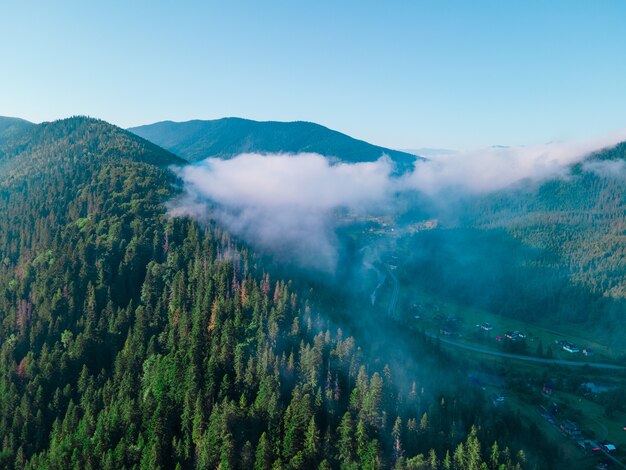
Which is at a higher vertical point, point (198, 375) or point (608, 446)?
point (198, 375)

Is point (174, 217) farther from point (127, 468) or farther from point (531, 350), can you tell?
point (531, 350)

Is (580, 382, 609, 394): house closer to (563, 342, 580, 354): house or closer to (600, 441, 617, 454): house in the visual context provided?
(563, 342, 580, 354): house

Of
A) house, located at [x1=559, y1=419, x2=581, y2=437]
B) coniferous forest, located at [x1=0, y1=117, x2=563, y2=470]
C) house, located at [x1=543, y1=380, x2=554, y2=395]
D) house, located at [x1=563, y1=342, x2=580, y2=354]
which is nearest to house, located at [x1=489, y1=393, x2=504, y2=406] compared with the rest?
coniferous forest, located at [x1=0, y1=117, x2=563, y2=470]

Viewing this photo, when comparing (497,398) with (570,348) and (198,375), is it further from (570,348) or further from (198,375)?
(198,375)

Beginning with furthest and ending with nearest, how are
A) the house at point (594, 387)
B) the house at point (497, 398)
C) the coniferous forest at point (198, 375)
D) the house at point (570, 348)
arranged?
the house at point (570, 348) < the house at point (594, 387) < the house at point (497, 398) < the coniferous forest at point (198, 375)

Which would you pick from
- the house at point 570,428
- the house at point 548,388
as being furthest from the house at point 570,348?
the house at point 570,428

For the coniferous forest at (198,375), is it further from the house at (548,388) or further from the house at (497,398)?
the house at (548,388)

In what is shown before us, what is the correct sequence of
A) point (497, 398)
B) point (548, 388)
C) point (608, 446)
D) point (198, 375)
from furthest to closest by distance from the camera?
point (548, 388) < point (497, 398) < point (608, 446) < point (198, 375)

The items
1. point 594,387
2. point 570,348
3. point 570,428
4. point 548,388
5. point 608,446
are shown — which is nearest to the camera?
point 608,446

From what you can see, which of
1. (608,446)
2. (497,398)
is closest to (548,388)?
(497,398)
